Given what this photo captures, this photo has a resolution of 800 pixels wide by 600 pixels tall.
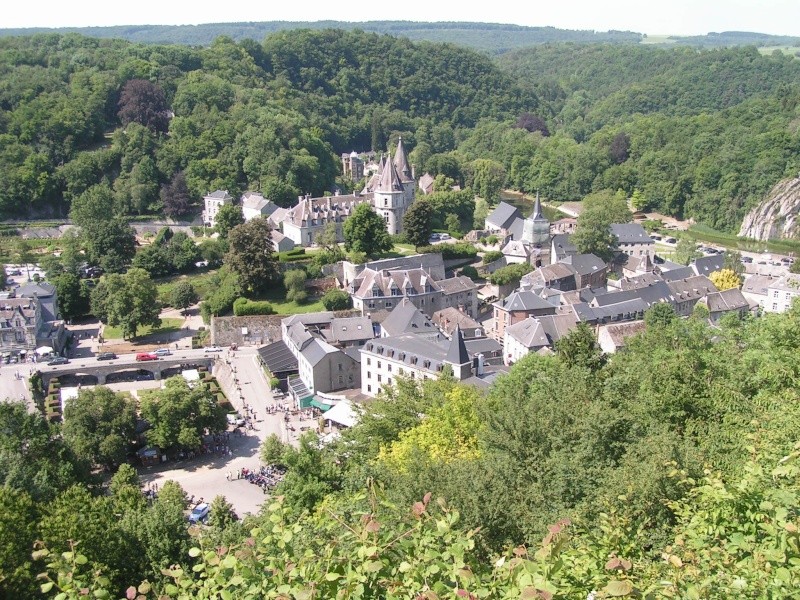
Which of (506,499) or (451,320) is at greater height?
(506,499)

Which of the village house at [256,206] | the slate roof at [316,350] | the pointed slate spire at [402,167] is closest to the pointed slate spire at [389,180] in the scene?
the pointed slate spire at [402,167]


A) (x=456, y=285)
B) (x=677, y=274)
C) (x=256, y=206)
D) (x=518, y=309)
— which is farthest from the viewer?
(x=256, y=206)

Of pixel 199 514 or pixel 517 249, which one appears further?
pixel 517 249

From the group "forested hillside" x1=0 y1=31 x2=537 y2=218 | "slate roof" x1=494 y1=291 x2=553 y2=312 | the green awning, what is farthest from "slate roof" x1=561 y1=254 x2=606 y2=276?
"forested hillside" x1=0 y1=31 x2=537 y2=218

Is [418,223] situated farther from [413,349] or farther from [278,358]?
[413,349]

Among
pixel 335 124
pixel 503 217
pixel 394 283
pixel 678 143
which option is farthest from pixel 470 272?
pixel 335 124

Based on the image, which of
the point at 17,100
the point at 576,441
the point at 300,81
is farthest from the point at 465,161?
the point at 576,441

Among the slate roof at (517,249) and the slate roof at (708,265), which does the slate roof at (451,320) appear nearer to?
the slate roof at (517,249)

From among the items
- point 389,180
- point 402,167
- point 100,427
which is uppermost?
point 389,180
